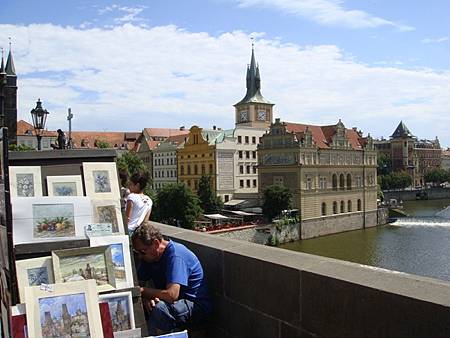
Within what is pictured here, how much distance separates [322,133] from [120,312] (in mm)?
60547

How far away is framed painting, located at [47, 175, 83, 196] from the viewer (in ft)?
10.6

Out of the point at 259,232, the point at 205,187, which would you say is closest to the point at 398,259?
the point at 259,232

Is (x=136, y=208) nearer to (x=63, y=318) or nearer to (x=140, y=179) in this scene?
(x=140, y=179)

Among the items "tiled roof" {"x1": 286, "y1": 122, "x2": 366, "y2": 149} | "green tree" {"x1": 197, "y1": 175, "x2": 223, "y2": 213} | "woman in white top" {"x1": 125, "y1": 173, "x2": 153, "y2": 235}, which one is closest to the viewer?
"woman in white top" {"x1": 125, "y1": 173, "x2": 153, "y2": 235}

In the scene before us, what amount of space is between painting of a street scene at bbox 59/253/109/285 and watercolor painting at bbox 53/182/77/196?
0.46m

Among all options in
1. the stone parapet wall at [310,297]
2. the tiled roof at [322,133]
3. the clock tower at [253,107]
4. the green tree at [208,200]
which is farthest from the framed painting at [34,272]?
the clock tower at [253,107]

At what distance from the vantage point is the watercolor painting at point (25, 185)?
3.13 metres

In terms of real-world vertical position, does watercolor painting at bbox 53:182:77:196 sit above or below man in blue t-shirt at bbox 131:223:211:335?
above

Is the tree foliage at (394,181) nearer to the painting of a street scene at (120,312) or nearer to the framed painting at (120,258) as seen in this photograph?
the framed painting at (120,258)

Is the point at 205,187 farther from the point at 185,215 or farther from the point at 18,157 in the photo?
the point at 18,157

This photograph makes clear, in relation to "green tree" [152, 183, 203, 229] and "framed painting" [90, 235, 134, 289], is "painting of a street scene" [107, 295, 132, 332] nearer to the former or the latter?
"framed painting" [90, 235, 134, 289]

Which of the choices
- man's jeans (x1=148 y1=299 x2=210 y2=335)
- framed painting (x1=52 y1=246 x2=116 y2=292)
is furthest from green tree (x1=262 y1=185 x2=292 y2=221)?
framed painting (x1=52 y1=246 x2=116 y2=292)

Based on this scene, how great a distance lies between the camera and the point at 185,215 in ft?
147

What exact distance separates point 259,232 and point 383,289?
43469 millimetres
